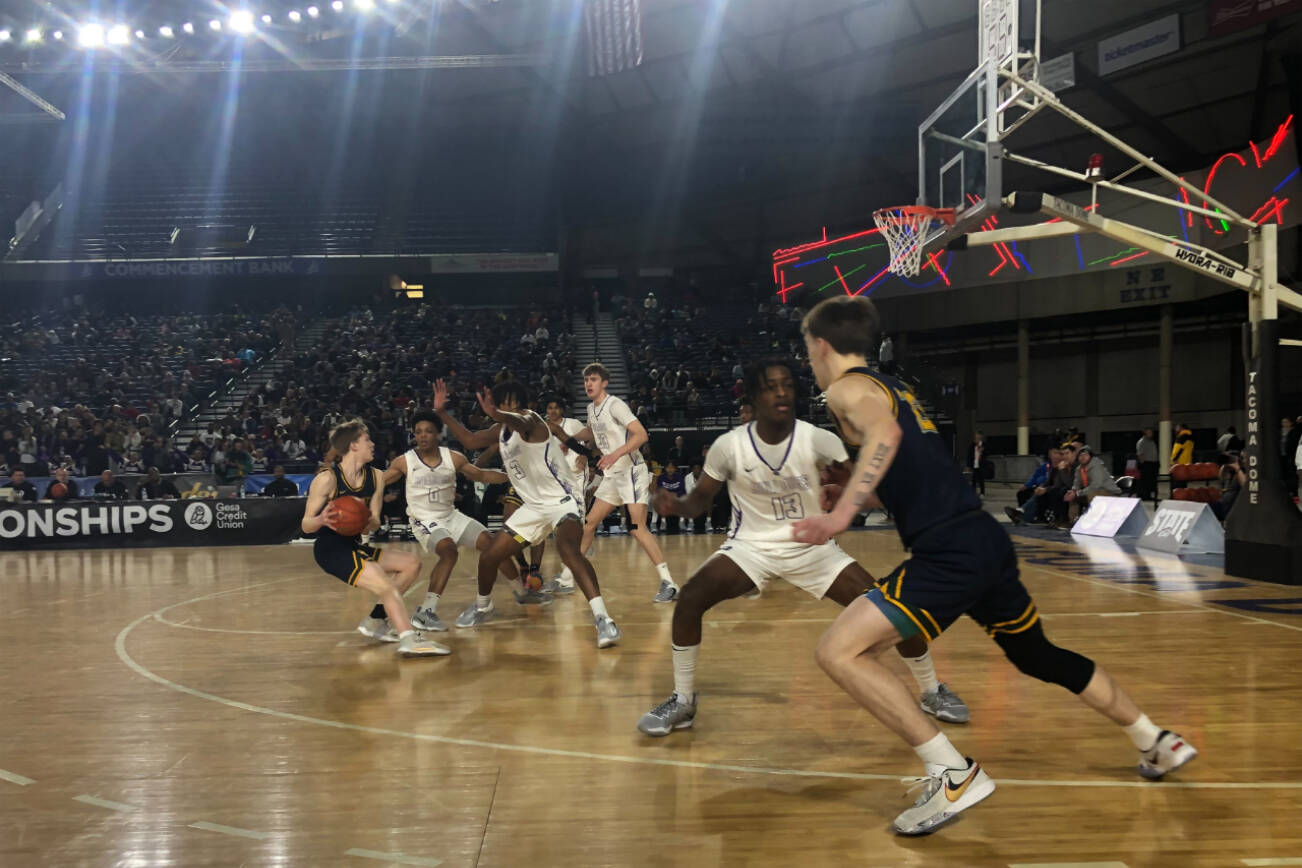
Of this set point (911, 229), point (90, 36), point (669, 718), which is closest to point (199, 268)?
point (90, 36)

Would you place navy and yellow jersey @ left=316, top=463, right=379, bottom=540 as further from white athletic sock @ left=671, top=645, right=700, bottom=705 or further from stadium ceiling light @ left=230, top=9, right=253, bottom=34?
stadium ceiling light @ left=230, top=9, right=253, bottom=34

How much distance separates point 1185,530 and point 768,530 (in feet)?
31.1

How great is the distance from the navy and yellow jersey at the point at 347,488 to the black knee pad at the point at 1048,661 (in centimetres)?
467

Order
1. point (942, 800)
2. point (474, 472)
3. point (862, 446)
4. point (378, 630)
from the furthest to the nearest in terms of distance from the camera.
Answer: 1. point (474, 472)
2. point (378, 630)
3. point (862, 446)
4. point (942, 800)

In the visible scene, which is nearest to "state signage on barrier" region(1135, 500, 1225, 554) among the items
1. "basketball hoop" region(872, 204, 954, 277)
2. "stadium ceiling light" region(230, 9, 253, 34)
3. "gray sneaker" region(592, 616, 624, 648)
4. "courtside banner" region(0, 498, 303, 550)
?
"basketball hoop" region(872, 204, 954, 277)

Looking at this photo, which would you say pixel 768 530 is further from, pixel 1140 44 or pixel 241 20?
pixel 241 20

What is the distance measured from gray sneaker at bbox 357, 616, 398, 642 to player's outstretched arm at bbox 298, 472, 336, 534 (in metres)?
1.05

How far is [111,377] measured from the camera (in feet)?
79.7

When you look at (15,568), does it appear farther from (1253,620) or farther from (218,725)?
(1253,620)

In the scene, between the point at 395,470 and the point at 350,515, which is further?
the point at 395,470

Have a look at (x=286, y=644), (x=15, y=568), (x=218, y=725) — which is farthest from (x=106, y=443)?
(x=218, y=725)

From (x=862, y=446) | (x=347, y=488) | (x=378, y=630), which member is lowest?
(x=378, y=630)

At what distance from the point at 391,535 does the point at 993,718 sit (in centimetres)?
1379

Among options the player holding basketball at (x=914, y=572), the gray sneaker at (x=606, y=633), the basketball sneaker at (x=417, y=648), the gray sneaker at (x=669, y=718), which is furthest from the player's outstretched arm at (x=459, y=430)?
the player holding basketball at (x=914, y=572)
